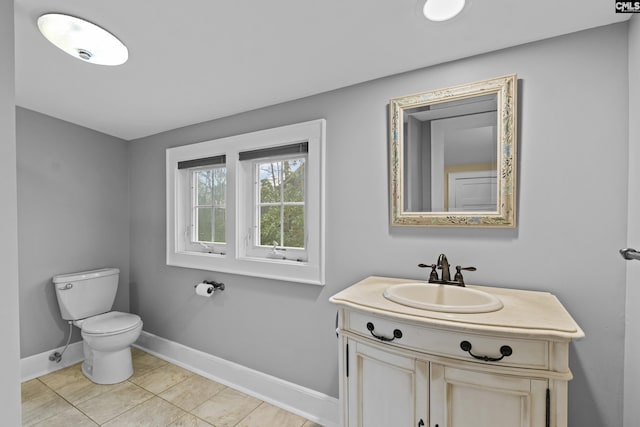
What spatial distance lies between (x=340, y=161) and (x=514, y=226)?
37.2 inches

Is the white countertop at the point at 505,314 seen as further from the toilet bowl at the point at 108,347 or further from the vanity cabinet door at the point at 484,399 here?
the toilet bowl at the point at 108,347

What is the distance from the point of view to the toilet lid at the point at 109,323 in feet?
7.13

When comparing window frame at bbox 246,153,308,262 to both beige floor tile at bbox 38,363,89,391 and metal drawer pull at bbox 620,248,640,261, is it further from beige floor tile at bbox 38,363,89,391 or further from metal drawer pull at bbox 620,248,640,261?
beige floor tile at bbox 38,363,89,391

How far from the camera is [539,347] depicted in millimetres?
909

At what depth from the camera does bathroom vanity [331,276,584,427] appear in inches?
35.7

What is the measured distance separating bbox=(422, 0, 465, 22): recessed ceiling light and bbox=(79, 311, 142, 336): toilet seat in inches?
108

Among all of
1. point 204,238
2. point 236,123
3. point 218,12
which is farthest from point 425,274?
point 204,238

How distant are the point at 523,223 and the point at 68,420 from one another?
2.83m

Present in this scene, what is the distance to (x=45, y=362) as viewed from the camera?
240cm

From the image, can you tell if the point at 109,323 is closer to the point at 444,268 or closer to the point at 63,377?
the point at 63,377

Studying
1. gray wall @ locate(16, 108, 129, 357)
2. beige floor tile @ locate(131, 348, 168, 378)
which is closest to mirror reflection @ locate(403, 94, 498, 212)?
beige floor tile @ locate(131, 348, 168, 378)

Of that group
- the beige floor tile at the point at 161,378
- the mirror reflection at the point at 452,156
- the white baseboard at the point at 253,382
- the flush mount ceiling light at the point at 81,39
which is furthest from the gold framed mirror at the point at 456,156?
the beige floor tile at the point at 161,378

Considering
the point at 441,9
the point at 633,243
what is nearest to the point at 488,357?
the point at 633,243

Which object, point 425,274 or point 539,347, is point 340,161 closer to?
point 425,274
